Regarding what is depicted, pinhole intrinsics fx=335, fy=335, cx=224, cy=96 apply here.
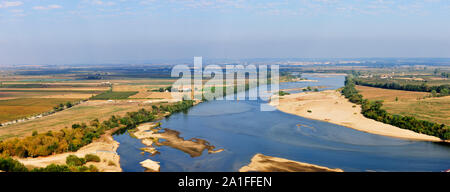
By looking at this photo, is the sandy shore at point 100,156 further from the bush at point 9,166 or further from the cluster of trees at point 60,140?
the bush at point 9,166

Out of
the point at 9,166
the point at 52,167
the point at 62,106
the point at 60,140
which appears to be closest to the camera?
the point at 9,166

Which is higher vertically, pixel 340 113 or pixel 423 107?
pixel 423 107

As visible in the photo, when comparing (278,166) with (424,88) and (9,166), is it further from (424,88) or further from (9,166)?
(424,88)

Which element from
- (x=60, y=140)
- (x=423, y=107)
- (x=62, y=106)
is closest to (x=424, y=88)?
(x=423, y=107)

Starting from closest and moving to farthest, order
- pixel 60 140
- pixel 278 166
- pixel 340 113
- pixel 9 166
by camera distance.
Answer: pixel 9 166
pixel 278 166
pixel 60 140
pixel 340 113

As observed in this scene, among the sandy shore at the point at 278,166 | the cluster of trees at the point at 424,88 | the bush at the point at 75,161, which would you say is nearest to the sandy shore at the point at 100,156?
the bush at the point at 75,161

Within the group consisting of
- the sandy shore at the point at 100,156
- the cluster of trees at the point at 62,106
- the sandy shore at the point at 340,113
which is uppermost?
the cluster of trees at the point at 62,106

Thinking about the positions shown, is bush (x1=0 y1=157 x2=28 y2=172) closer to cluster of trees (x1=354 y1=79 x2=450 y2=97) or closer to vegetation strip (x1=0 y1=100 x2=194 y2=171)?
vegetation strip (x1=0 y1=100 x2=194 y2=171)
